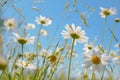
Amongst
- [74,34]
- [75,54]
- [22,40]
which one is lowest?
→ [75,54]

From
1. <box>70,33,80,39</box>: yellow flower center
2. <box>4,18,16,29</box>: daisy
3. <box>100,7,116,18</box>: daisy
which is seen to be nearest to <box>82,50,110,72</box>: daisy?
<box>70,33,80,39</box>: yellow flower center

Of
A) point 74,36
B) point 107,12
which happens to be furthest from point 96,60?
point 107,12

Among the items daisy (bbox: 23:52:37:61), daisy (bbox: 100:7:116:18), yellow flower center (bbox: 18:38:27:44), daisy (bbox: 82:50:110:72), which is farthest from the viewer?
daisy (bbox: 100:7:116:18)

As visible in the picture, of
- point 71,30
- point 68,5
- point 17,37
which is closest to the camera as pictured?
point 71,30

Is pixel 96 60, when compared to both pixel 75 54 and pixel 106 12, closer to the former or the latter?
pixel 75 54

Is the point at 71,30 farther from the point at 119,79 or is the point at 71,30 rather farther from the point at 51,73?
the point at 119,79

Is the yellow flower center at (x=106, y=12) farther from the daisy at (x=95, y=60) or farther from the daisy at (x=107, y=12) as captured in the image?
the daisy at (x=95, y=60)

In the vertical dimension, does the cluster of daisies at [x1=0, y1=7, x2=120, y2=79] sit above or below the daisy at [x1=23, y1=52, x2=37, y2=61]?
above

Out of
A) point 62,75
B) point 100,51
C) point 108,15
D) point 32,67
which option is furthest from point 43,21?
point 100,51

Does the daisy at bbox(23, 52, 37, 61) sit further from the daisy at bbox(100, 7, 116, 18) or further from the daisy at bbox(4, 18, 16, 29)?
the daisy at bbox(100, 7, 116, 18)
